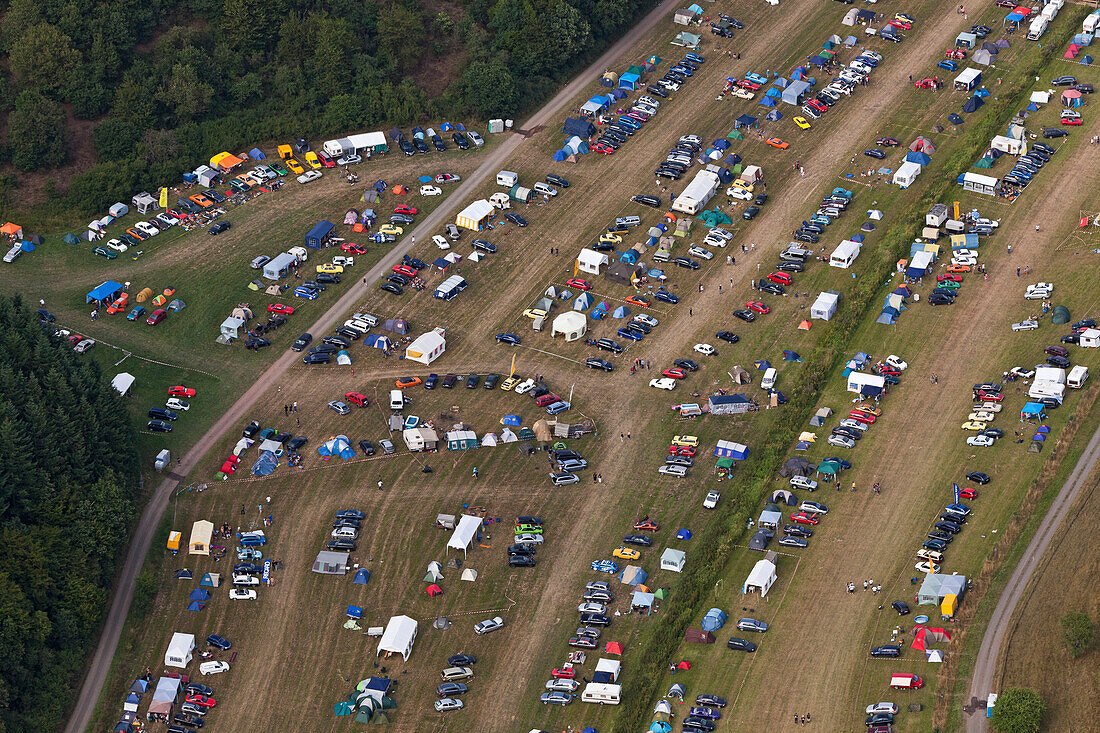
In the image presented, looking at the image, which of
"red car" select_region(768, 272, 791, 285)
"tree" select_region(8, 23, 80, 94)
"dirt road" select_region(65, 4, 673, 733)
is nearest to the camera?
"dirt road" select_region(65, 4, 673, 733)

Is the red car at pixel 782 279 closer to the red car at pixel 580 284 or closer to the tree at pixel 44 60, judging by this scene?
the red car at pixel 580 284

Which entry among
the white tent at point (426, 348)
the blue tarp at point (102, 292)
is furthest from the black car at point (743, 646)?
the blue tarp at point (102, 292)

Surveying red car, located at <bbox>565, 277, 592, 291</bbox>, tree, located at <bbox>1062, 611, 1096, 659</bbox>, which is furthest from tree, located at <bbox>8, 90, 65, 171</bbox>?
tree, located at <bbox>1062, 611, 1096, 659</bbox>

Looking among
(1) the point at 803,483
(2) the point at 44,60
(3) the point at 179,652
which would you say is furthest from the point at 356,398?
(2) the point at 44,60

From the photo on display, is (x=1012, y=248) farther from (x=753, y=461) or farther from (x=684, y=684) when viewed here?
(x=684, y=684)

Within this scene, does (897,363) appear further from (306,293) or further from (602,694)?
(306,293)

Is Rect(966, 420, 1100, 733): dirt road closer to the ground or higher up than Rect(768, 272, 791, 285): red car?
closer to the ground

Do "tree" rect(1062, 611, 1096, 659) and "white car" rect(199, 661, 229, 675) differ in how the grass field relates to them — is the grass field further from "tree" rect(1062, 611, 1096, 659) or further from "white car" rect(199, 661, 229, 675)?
"tree" rect(1062, 611, 1096, 659)
